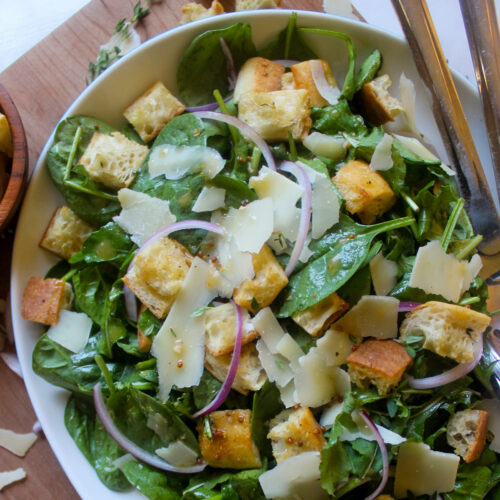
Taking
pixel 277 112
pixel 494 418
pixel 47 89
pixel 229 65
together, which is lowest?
pixel 494 418

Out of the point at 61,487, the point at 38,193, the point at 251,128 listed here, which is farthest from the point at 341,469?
the point at 38,193

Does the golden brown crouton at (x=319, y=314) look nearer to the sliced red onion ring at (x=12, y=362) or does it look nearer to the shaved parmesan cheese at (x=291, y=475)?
the shaved parmesan cheese at (x=291, y=475)

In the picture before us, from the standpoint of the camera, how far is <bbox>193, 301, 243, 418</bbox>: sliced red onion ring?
1.77 meters

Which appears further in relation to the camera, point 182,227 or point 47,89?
point 47,89

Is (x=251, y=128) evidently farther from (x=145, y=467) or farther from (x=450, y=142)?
(x=145, y=467)

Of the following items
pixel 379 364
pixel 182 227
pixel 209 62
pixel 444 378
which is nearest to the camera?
pixel 379 364

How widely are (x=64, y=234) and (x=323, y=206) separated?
0.98 metres

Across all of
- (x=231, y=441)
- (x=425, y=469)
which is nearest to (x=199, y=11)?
(x=231, y=441)

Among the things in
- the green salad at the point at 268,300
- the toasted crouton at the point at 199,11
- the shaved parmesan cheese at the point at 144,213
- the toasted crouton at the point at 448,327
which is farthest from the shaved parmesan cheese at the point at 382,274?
the toasted crouton at the point at 199,11

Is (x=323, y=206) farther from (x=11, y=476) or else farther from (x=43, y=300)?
(x=11, y=476)

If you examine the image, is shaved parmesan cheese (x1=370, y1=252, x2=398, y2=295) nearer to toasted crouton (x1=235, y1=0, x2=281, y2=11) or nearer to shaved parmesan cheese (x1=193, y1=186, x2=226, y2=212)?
shaved parmesan cheese (x1=193, y1=186, x2=226, y2=212)

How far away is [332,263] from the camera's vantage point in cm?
177

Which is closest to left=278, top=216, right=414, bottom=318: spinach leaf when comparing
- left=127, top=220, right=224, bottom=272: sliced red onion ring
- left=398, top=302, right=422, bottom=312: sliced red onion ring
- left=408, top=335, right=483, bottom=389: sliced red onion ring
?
left=398, top=302, right=422, bottom=312: sliced red onion ring

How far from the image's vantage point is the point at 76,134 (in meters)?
1.99
